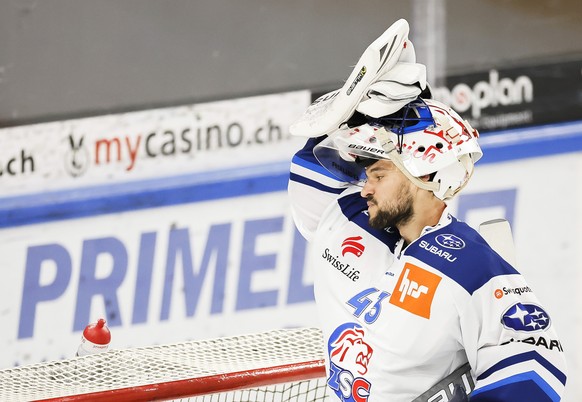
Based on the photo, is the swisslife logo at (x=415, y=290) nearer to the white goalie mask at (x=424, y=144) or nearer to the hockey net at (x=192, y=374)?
the white goalie mask at (x=424, y=144)

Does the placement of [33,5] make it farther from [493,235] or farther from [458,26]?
[493,235]

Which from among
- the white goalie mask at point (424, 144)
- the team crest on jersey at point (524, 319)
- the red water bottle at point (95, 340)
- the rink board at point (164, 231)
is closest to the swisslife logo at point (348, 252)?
the white goalie mask at point (424, 144)

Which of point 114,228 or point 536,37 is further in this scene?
point 536,37

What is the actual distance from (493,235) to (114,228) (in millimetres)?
1827

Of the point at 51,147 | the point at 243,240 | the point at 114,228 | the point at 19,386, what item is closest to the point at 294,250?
the point at 243,240

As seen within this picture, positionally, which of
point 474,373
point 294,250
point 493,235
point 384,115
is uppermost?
point 384,115

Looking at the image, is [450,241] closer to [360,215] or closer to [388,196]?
[388,196]

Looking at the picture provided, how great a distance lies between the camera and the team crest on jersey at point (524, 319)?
1.98m

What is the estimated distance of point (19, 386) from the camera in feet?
8.18

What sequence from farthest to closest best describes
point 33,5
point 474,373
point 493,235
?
1. point 33,5
2. point 493,235
3. point 474,373

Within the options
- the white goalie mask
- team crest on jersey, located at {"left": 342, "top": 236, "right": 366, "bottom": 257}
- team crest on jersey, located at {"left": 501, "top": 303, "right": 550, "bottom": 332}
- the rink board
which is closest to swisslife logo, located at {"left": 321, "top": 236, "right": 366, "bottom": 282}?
team crest on jersey, located at {"left": 342, "top": 236, "right": 366, "bottom": 257}

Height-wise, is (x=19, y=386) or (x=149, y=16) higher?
(x=149, y=16)

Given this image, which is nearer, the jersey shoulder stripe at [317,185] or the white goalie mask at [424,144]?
the white goalie mask at [424,144]

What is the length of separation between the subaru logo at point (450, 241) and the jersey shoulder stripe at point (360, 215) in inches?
7.5
